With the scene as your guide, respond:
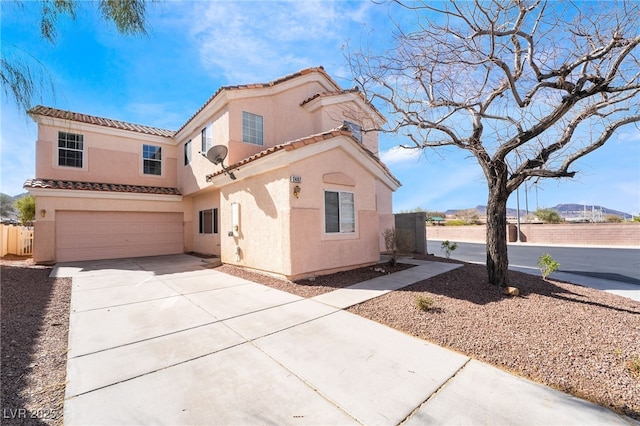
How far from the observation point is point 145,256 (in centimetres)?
1587

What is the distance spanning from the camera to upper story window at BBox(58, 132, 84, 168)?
1447 centimetres

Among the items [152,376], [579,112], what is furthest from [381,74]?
[152,376]

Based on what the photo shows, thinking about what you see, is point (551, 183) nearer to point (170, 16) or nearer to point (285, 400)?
point (285, 400)

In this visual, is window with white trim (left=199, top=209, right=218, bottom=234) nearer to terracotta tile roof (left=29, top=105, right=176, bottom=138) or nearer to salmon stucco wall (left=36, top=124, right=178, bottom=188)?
salmon stucco wall (left=36, top=124, right=178, bottom=188)

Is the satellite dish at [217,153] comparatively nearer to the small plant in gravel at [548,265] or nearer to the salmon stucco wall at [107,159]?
the salmon stucco wall at [107,159]

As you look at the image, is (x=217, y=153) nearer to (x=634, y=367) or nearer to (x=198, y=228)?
(x=198, y=228)

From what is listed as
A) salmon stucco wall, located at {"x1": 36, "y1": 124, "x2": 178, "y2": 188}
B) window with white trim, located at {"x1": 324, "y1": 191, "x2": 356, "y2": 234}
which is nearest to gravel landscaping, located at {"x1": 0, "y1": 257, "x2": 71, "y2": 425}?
window with white trim, located at {"x1": 324, "y1": 191, "x2": 356, "y2": 234}

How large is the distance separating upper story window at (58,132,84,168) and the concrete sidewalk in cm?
1214

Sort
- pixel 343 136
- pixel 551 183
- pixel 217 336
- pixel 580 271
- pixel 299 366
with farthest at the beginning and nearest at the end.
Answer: pixel 580 271, pixel 343 136, pixel 551 183, pixel 217 336, pixel 299 366

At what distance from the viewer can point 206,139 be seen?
14.2m

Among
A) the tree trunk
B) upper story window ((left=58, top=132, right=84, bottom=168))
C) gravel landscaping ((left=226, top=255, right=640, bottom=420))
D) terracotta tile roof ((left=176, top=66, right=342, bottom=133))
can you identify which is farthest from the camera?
upper story window ((left=58, top=132, right=84, bottom=168))

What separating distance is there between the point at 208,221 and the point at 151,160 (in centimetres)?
557

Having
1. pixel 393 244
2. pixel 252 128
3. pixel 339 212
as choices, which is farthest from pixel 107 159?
pixel 393 244

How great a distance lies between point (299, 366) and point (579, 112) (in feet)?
27.9
